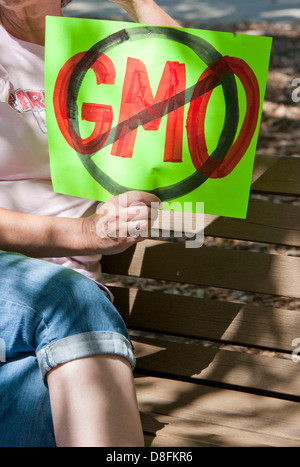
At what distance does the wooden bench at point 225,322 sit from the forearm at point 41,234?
0.48m

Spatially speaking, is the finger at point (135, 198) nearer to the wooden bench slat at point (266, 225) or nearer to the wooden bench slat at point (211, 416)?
the wooden bench slat at point (266, 225)

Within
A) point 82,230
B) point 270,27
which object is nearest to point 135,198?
point 82,230

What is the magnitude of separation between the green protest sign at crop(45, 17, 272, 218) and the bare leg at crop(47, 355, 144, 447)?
45cm

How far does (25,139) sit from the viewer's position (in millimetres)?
1769

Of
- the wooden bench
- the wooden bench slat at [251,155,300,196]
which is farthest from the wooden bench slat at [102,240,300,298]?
the wooden bench slat at [251,155,300,196]

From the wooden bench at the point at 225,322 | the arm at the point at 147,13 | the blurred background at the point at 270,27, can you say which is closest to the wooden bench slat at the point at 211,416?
the wooden bench at the point at 225,322

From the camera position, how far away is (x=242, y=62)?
1.57 meters

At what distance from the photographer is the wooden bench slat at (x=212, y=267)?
6.56 feet

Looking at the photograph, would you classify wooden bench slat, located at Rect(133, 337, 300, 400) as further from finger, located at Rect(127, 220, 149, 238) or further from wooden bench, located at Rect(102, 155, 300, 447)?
finger, located at Rect(127, 220, 149, 238)

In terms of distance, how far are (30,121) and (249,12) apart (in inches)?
216

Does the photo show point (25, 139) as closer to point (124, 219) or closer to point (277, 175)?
point (124, 219)

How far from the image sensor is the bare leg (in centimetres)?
132

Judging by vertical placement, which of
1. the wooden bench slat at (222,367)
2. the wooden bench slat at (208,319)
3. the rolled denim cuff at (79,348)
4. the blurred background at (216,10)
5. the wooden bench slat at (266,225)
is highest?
the blurred background at (216,10)
